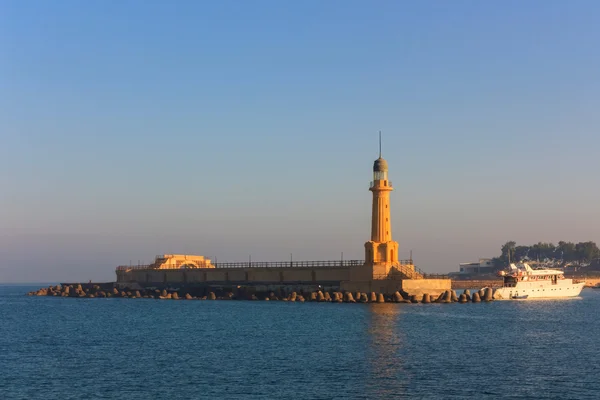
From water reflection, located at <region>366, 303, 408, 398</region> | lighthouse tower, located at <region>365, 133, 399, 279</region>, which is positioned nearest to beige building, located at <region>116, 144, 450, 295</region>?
lighthouse tower, located at <region>365, 133, 399, 279</region>

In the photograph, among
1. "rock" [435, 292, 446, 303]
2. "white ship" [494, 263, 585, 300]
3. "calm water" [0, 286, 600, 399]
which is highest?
"white ship" [494, 263, 585, 300]

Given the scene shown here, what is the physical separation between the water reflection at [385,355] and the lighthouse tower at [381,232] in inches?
544

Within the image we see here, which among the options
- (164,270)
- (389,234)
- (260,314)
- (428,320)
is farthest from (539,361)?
(164,270)

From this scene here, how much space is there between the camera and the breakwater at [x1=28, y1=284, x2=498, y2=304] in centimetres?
7644

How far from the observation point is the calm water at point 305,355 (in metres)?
31.4

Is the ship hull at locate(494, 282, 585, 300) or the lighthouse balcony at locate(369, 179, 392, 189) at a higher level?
the lighthouse balcony at locate(369, 179, 392, 189)

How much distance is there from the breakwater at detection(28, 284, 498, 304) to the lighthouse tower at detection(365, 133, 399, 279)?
2.90 meters

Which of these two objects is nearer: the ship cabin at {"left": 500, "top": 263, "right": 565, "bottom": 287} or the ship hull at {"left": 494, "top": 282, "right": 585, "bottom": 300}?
the ship hull at {"left": 494, "top": 282, "right": 585, "bottom": 300}

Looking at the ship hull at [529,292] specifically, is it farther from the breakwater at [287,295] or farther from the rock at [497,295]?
the breakwater at [287,295]

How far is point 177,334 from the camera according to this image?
167ft

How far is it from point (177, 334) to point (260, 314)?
1553 centimetres

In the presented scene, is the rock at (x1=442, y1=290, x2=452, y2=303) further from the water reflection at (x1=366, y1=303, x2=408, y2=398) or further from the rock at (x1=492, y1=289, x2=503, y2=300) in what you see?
the water reflection at (x1=366, y1=303, x2=408, y2=398)

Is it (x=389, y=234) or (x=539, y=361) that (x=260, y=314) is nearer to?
(x=389, y=234)

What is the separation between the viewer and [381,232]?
7906 centimetres
